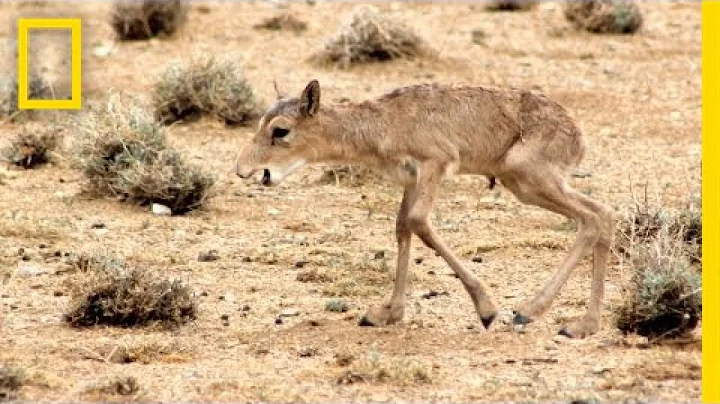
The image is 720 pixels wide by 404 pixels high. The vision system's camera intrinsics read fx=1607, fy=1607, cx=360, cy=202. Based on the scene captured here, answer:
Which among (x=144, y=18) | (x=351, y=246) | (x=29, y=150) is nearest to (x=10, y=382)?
(x=351, y=246)

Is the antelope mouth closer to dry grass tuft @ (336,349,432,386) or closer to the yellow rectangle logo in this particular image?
dry grass tuft @ (336,349,432,386)

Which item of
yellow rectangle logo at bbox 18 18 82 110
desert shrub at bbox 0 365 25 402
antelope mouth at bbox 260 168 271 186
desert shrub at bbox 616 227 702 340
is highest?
antelope mouth at bbox 260 168 271 186

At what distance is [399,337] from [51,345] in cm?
227

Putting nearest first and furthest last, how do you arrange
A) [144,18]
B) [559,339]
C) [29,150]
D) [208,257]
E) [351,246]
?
[559,339] < [208,257] < [351,246] < [29,150] < [144,18]

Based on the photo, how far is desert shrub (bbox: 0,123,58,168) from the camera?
15.7 metres

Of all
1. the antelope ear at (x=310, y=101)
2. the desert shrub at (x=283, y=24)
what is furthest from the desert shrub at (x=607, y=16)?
the antelope ear at (x=310, y=101)

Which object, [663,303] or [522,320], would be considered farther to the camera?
[522,320]

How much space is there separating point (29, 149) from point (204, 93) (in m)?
2.58

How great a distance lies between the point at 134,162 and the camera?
578 inches

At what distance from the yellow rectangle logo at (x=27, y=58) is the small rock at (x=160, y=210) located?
3662 millimetres

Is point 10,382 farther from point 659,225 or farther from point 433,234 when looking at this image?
point 659,225

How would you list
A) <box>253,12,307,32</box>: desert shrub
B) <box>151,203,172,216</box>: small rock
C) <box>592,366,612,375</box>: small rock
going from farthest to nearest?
<box>253,12,307,32</box>: desert shrub < <box>151,203,172,216</box>: small rock < <box>592,366,612,375</box>: small rock

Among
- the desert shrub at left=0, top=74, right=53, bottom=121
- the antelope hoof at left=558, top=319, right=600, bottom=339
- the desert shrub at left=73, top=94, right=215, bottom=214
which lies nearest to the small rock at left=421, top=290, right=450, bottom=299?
the antelope hoof at left=558, top=319, right=600, bottom=339

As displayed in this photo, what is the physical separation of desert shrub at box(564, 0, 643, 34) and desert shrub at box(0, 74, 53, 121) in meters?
8.02
